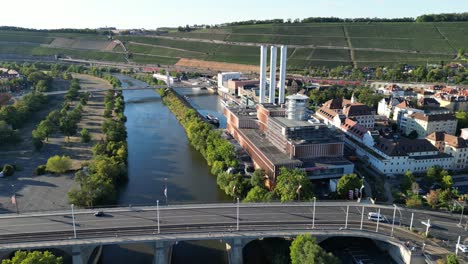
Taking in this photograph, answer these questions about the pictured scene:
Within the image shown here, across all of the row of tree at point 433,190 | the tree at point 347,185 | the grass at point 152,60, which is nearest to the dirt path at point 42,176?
the tree at point 347,185

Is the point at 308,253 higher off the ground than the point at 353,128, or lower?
lower

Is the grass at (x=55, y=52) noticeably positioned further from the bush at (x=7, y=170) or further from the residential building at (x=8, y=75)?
the bush at (x=7, y=170)

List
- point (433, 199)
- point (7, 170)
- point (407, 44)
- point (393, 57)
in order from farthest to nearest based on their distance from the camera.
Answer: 1. point (407, 44)
2. point (393, 57)
3. point (7, 170)
4. point (433, 199)

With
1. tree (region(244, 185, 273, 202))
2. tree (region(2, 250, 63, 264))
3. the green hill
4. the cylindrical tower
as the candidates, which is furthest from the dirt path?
the green hill

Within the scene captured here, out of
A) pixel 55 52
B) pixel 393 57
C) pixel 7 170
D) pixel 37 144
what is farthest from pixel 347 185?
pixel 55 52

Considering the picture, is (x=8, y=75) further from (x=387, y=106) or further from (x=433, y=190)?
(x=433, y=190)

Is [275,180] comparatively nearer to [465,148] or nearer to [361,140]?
[361,140]
